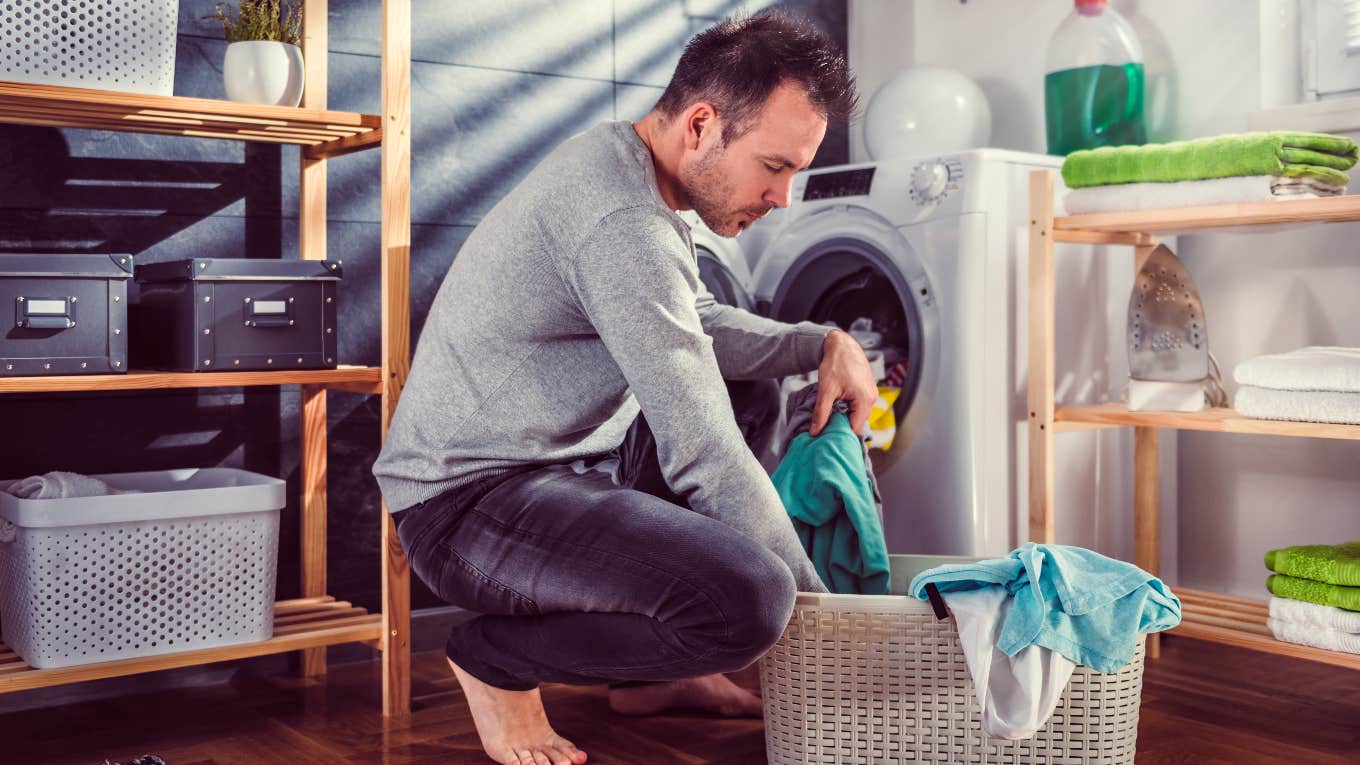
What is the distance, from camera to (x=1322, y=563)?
1959 mm

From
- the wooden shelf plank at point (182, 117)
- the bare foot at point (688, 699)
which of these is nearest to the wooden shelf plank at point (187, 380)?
the wooden shelf plank at point (182, 117)

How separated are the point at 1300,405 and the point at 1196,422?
0.55ft

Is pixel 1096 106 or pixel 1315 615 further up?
pixel 1096 106

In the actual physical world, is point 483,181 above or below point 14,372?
above

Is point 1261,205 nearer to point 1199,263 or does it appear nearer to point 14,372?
point 1199,263

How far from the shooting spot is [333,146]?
2188mm

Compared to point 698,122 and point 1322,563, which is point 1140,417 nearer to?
point 1322,563

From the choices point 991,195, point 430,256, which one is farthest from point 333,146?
point 991,195

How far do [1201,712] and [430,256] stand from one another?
1.55m

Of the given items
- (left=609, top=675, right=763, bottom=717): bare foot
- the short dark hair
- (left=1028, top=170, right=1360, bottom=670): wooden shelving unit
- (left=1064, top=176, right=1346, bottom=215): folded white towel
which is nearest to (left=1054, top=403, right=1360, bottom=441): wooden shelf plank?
(left=1028, top=170, right=1360, bottom=670): wooden shelving unit

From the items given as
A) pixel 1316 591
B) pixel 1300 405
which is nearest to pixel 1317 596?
pixel 1316 591

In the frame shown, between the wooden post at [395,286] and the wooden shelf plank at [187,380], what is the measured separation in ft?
0.17

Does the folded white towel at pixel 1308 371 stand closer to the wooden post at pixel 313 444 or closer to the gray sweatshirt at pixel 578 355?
the gray sweatshirt at pixel 578 355

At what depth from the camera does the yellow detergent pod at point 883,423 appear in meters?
2.50
